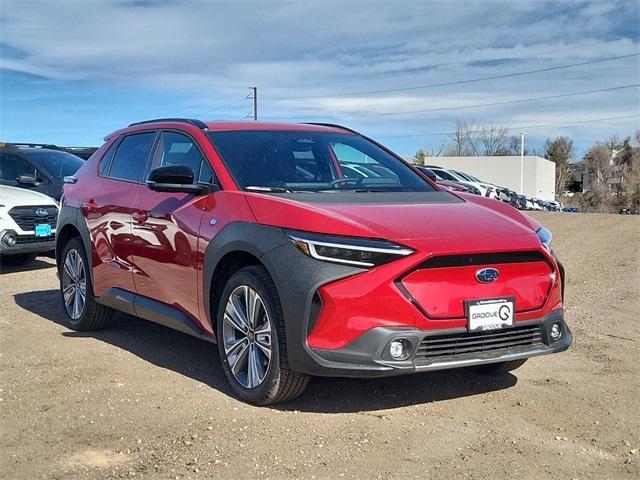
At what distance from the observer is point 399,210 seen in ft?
14.8

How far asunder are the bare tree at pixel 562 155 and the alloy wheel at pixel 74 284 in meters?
95.7

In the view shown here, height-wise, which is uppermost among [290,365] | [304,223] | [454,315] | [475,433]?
[304,223]

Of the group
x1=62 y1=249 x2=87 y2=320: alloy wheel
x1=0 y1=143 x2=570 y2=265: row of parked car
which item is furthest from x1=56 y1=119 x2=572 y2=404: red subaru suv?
x1=0 y1=143 x2=570 y2=265: row of parked car

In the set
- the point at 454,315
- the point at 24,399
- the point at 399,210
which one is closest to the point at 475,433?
the point at 454,315

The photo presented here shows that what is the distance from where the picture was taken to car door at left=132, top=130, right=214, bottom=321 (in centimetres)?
500

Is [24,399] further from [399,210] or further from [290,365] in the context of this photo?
[399,210]

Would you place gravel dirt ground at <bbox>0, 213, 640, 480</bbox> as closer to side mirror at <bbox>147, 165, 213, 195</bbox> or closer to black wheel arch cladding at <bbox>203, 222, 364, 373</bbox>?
black wheel arch cladding at <bbox>203, 222, 364, 373</bbox>

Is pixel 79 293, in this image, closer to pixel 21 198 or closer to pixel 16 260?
pixel 21 198

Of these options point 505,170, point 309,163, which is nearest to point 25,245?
point 309,163

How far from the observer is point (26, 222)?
1024cm

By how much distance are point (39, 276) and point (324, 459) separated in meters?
7.53

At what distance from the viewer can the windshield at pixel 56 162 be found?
12102mm

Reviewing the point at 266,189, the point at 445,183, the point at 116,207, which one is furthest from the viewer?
the point at 445,183

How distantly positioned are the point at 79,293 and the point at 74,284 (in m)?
0.16
